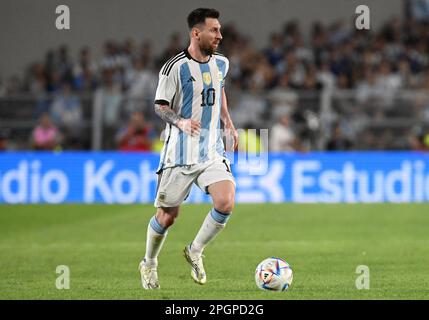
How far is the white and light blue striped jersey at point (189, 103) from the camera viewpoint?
32.9ft

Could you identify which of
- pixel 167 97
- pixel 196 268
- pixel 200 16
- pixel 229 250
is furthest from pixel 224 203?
pixel 229 250

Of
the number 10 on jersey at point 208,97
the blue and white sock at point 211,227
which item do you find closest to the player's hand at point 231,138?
the number 10 on jersey at point 208,97

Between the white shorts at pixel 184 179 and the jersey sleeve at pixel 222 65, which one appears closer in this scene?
the white shorts at pixel 184 179

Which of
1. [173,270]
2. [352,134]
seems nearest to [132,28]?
[352,134]

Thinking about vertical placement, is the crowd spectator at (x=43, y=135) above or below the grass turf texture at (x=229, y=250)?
above

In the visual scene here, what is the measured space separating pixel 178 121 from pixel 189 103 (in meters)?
0.30

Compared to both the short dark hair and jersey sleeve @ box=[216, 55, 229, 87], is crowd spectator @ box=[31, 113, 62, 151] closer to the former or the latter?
jersey sleeve @ box=[216, 55, 229, 87]

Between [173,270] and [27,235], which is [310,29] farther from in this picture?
[173,270]

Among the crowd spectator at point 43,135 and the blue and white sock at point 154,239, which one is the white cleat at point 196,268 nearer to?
the blue and white sock at point 154,239

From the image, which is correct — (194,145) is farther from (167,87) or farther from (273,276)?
(273,276)

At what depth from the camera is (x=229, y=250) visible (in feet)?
45.3

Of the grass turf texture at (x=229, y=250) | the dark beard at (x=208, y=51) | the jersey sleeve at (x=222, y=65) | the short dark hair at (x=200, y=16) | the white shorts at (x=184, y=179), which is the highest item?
the short dark hair at (x=200, y=16)

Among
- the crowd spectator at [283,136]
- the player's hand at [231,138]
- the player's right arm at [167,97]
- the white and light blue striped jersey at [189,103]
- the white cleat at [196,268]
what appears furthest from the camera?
the crowd spectator at [283,136]
